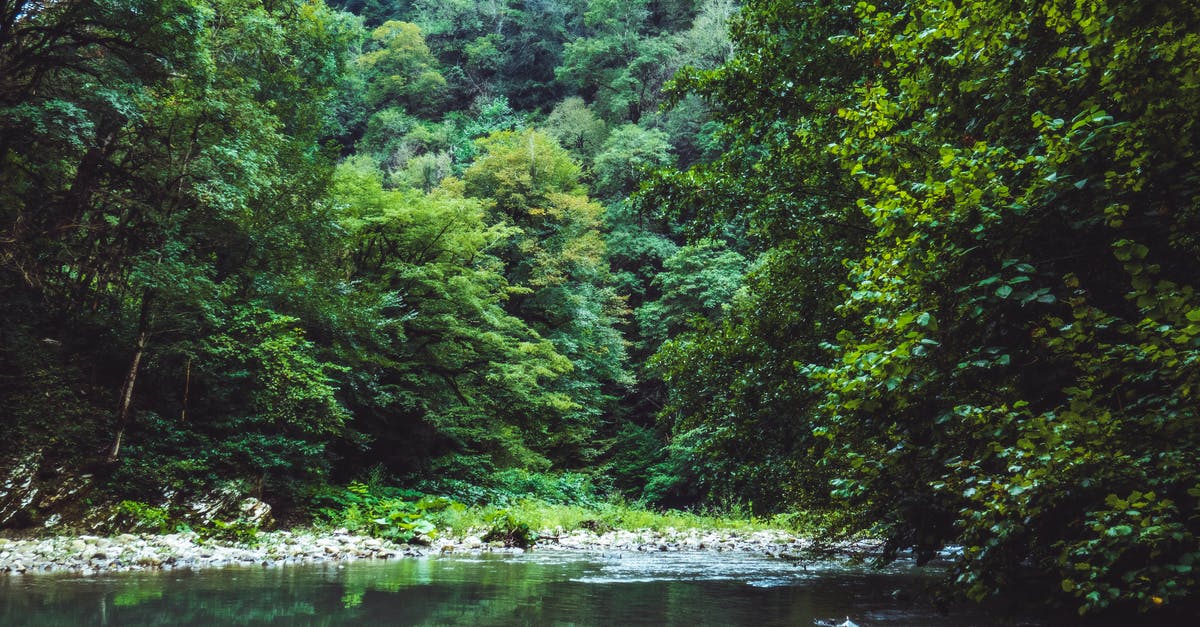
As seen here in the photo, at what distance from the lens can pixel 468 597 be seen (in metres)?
5.34

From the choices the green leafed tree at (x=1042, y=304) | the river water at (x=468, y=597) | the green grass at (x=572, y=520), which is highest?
the green leafed tree at (x=1042, y=304)

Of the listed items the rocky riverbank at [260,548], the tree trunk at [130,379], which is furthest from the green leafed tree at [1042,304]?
the tree trunk at [130,379]

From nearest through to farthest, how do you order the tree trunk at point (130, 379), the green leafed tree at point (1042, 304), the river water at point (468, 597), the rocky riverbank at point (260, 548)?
1. the green leafed tree at point (1042, 304)
2. the river water at point (468, 597)
3. the rocky riverbank at point (260, 548)
4. the tree trunk at point (130, 379)

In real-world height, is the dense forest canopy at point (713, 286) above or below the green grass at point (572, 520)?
above

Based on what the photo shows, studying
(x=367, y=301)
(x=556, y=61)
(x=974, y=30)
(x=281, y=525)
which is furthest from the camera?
(x=556, y=61)

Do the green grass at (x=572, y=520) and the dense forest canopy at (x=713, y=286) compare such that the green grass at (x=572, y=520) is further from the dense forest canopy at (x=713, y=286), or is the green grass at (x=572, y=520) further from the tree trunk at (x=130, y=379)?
the tree trunk at (x=130, y=379)

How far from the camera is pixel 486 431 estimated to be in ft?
58.0

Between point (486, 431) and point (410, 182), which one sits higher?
point (410, 182)

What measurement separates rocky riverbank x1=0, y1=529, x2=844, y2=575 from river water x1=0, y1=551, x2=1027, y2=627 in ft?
1.95

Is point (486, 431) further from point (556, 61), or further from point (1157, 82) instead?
point (556, 61)

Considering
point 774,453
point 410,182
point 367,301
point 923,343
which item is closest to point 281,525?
point 367,301

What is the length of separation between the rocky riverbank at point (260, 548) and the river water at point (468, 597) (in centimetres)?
59

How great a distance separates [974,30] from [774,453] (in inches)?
187

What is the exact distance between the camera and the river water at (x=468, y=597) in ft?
14.3
